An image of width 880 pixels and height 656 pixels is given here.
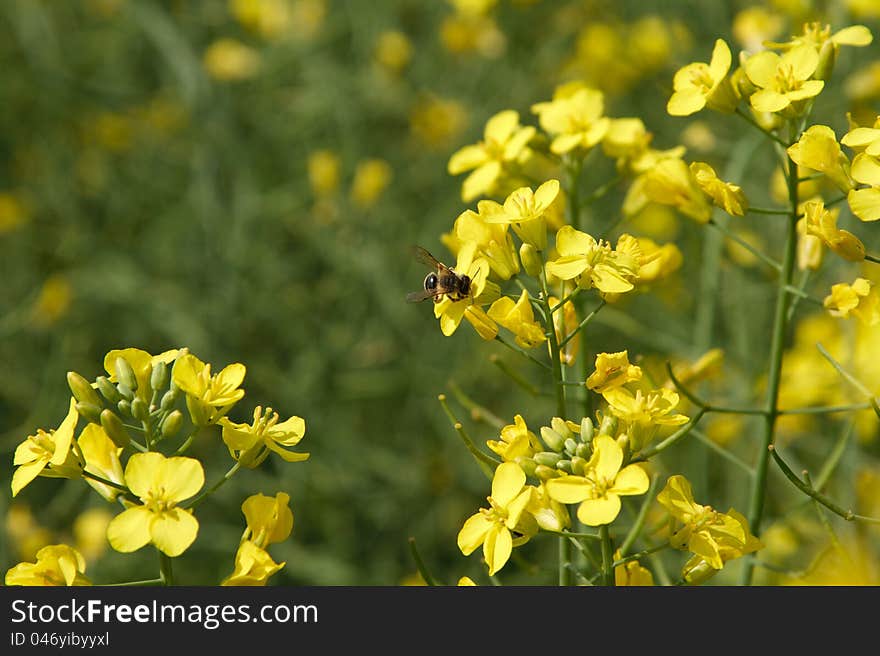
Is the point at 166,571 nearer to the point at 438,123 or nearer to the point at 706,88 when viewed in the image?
the point at 706,88

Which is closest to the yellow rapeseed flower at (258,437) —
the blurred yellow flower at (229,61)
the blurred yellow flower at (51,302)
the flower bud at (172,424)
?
the flower bud at (172,424)

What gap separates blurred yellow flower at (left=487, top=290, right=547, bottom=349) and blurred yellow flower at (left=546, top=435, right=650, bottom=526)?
17 cm

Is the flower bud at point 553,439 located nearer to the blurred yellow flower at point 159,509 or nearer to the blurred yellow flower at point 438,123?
the blurred yellow flower at point 159,509

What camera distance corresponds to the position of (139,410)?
1.26m

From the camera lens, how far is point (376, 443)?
3.23 m

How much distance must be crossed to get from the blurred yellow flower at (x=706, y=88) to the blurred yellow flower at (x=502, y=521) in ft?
2.04

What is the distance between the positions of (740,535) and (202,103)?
2.45 meters

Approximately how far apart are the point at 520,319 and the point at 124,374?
511mm

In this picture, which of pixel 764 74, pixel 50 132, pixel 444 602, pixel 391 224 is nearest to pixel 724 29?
pixel 391 224

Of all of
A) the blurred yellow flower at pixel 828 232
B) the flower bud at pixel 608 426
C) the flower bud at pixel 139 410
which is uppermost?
the blurred yellow flower at pixel 828 232

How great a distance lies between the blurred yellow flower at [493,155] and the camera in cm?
164

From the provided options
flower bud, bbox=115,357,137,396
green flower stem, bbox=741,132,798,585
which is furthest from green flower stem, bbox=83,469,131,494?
green flower stem, bbox=741,132,798,585

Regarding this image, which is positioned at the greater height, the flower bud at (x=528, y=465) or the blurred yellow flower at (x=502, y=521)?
the flower bud at (x=528, y=465)

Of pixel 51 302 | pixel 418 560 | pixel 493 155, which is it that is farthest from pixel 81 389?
pixel 51 302
